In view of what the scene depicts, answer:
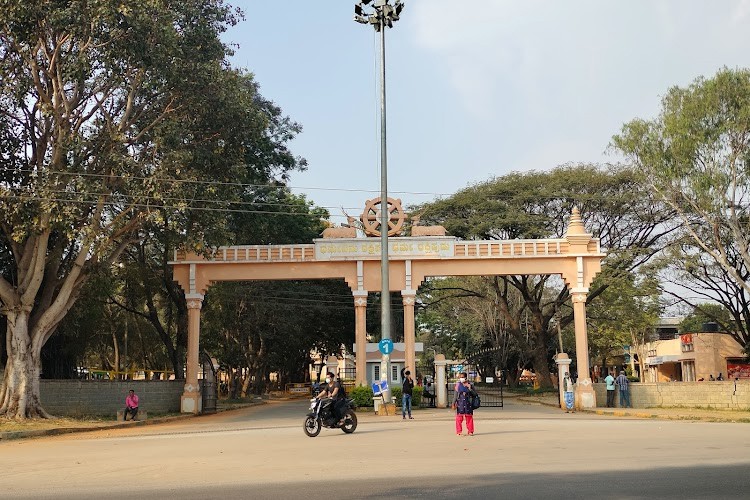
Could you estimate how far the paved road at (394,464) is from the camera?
8875 mm

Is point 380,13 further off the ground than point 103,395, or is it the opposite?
point 380,13

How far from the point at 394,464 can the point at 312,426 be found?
6214mm

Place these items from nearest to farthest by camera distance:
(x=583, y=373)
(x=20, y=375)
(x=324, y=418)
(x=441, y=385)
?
(x=324, y=418)
(x=20, y=375)
(x=583, y=373)
(x=441, y=385)

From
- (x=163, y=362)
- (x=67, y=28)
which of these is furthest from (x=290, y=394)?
(x=67, y=28)

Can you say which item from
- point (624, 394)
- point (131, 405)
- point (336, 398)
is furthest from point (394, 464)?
point (624, 394)

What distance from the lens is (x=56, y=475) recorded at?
35.3 ft

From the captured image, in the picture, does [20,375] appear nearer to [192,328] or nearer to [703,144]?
[192,328]

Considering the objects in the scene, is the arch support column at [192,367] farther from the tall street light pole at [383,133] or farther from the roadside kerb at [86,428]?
the tall street light pole at [383,133]

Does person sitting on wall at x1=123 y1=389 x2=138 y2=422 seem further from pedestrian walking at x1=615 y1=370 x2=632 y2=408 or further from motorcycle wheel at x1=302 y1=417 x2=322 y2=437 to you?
pedestrian walking at x1=615 y1=370 x2=632 y2=408

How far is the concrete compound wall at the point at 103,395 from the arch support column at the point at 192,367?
704 mm

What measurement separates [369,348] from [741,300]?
21.5m

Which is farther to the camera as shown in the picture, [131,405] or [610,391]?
[610,391]

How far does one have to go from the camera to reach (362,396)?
2909 cm

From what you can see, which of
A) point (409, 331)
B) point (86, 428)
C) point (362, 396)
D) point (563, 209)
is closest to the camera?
point (86, 428)
